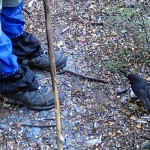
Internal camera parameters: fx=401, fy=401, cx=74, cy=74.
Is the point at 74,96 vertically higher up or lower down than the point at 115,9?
lower down

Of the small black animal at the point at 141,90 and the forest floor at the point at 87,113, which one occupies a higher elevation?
the small black animal at the point at 141,90

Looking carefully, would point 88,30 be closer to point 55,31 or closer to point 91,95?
point 55,31

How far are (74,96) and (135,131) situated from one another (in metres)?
0.50

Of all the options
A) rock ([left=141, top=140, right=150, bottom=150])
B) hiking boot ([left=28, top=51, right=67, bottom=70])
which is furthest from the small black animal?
hiking boot ([left=28, top=51, right=67, bottom=70])

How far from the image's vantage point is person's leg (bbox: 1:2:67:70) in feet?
8.30

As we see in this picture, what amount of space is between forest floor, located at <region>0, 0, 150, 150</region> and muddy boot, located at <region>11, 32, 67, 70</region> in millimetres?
73

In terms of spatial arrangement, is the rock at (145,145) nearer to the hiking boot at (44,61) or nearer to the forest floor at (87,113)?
the forest floor at (87,113)

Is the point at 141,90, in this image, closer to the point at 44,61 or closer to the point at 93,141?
the point at 93,141

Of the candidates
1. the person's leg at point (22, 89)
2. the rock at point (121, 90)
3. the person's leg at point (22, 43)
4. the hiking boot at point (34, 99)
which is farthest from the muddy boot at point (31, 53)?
the rock at point (121, 90)

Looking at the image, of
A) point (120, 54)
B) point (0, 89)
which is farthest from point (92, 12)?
point (0, 89)

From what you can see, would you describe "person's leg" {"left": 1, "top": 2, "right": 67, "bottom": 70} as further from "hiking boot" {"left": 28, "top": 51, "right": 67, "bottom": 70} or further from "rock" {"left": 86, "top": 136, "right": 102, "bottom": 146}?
"rock" {"left": 86, "top": 136, "right": 102, "bottom": 146}

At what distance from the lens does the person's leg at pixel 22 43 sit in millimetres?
2531

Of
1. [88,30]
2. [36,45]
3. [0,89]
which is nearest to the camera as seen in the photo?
[0,89]

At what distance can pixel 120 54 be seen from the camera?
9.47ft
